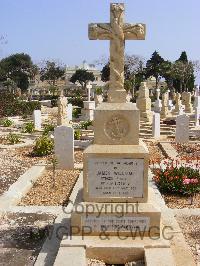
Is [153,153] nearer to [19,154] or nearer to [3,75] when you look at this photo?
[19,154]

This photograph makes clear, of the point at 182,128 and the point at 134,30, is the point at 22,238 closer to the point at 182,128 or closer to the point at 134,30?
the point at 134,30

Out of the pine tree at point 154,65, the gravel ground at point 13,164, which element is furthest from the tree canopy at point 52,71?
the gravel ground at point 13,164

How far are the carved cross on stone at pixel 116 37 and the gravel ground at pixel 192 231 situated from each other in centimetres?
243

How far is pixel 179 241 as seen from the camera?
591 centimetres

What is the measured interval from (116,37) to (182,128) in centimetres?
1046

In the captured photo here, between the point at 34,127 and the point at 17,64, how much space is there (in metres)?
57.0

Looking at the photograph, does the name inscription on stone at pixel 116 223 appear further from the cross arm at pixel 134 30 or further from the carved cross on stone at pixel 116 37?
the cross arm at pixel 134 30

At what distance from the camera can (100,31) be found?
5.98 metres

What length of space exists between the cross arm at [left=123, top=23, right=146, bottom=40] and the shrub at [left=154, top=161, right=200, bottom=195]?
3.57m

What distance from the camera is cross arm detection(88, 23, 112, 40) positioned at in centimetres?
599

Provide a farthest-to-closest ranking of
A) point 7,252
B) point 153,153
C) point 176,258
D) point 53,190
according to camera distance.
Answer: point 153,153 < point 53,190 < point 7,252 < point 176,258

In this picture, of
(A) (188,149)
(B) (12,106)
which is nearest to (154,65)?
(B) (12,106)

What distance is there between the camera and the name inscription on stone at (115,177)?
5852mm

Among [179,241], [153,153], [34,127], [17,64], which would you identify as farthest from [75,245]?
[17,64]
